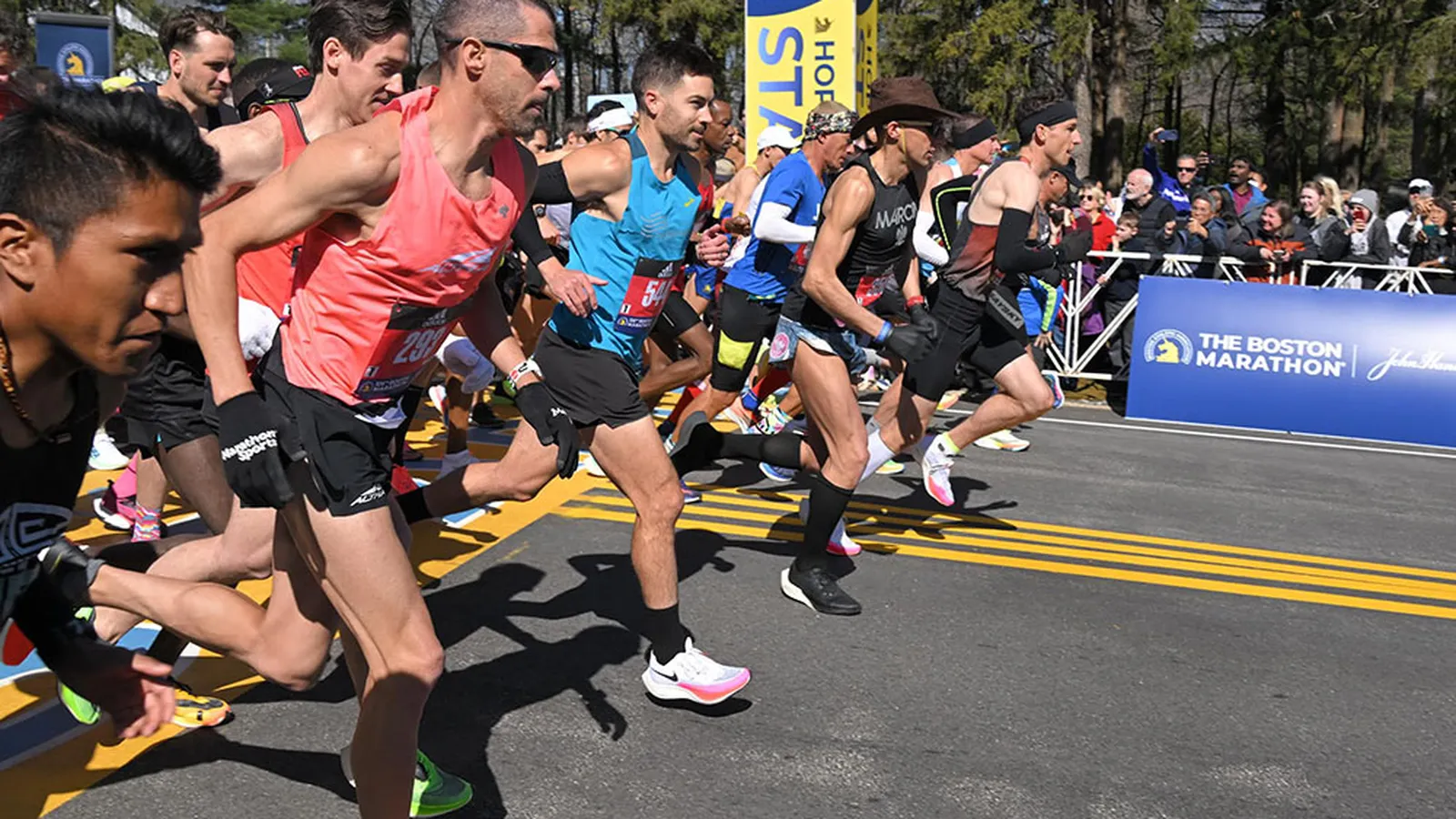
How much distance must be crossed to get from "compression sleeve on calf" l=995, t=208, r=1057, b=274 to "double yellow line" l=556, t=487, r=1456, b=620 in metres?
1.40

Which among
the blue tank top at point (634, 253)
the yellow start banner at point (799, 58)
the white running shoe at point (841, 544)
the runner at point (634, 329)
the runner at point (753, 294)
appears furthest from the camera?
the yellow start banner at point (799, 58)

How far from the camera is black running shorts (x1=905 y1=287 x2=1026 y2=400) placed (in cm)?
641

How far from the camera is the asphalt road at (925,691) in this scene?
146 inches

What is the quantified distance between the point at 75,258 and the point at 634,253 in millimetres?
2832

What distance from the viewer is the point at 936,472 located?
7168mm

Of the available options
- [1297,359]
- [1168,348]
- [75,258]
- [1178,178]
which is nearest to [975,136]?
[1168,348]

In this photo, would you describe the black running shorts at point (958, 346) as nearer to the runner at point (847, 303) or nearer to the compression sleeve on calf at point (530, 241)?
the runner at point (847, 303)

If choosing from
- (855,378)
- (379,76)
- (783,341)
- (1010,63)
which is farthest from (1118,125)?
(379,76)

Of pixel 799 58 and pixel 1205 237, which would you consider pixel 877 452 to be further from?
pixel 799 58

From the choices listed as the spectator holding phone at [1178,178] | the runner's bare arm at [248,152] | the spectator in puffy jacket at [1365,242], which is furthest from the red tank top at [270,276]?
the spectator holding phone at [1178,178]

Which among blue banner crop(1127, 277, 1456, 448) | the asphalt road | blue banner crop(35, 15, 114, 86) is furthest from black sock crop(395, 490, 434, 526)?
blue banner crop(35, 15, 114, 86)

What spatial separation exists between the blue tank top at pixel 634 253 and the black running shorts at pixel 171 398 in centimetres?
124

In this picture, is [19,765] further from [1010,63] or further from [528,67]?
[1010,63]

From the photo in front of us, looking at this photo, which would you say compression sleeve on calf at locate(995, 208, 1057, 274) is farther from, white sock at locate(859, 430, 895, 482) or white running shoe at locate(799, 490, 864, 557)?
white running shoe at locate(799, 490, 864, 557)
